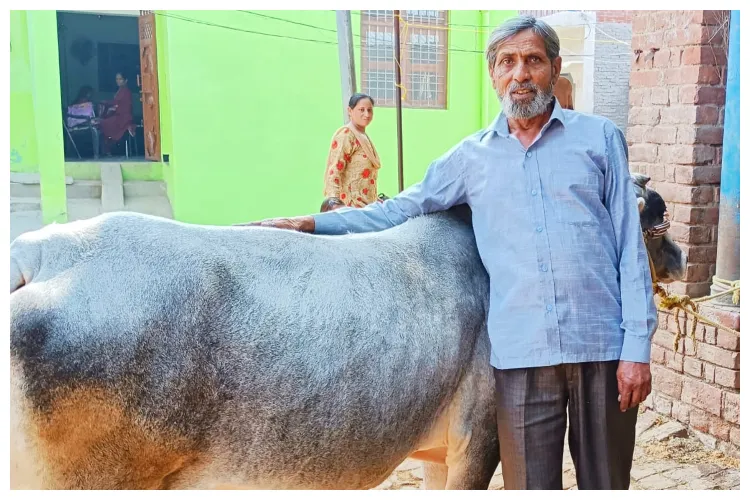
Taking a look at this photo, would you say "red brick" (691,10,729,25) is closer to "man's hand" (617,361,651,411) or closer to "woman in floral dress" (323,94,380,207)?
"man's hand" (617,361,651,411)

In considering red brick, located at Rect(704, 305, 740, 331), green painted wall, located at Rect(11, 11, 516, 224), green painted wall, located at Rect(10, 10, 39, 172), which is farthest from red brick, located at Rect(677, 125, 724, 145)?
green painted wall, located at Rect(10, 10, 39, 172)

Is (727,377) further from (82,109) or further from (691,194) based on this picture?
(82,109)

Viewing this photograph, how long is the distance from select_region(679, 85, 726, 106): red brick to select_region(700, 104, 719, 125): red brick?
0.03 m

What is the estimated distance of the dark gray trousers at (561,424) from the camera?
244 cm

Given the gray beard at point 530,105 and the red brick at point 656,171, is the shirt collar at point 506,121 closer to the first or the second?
the gray beard at point 530,105

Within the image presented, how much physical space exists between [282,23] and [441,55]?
248 cm

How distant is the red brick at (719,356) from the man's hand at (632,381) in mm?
1979

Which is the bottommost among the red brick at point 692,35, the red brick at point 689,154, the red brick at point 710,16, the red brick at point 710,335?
the red brick at point 710,335

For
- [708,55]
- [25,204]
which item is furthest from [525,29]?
[25,204]

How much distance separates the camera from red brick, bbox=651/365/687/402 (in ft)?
15.0

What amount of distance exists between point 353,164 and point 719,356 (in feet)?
11.0

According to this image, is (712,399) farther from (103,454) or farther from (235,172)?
(235,172)

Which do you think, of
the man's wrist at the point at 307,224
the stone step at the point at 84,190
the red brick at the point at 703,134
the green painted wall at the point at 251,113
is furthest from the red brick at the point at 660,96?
the stone step at the point at 84,190

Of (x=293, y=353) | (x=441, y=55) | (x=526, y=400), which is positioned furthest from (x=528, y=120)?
(x=441, y=55)
